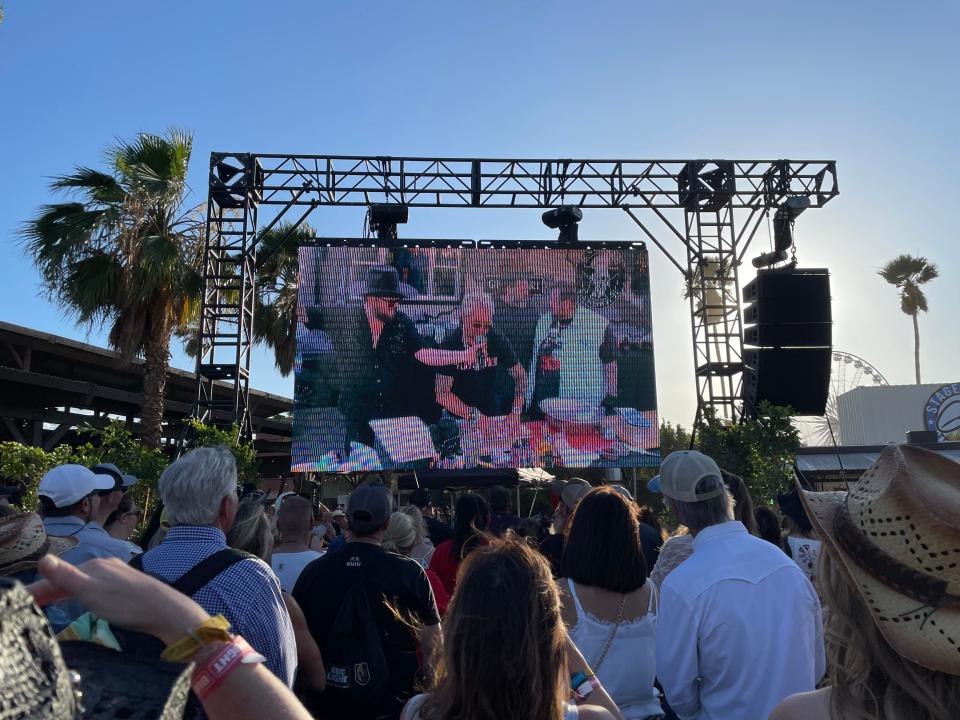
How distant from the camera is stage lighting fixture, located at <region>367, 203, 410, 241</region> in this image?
1577 centimetres

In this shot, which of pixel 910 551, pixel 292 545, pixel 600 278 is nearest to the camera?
pixel 910 551

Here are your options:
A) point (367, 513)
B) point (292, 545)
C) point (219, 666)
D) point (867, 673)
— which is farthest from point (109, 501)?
point (867, 673)

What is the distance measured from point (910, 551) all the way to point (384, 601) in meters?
2.20

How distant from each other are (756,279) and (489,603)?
1358cm

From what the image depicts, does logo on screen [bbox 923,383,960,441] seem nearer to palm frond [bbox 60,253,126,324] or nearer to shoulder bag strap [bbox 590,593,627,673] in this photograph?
palm frond [bbox 60,253,126,324]

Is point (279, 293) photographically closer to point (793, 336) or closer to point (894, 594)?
point (793, 336)

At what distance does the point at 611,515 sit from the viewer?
9.41 ft

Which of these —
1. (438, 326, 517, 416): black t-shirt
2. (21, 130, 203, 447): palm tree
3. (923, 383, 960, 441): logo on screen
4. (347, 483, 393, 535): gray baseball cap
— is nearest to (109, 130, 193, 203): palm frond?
(21, 130, 203, 447): palm tree

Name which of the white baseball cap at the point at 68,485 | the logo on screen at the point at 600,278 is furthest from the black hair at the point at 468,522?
the logo on screen at the point at 600,278

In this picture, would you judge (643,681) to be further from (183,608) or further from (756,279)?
(756,279)

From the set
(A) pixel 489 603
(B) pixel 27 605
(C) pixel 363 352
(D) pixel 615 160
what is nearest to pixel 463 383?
(C) pixel 363 352

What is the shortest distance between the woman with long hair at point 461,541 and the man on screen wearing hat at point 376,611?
1490mm

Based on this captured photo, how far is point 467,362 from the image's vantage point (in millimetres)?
15398

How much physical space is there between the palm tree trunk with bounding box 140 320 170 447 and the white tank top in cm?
1306
